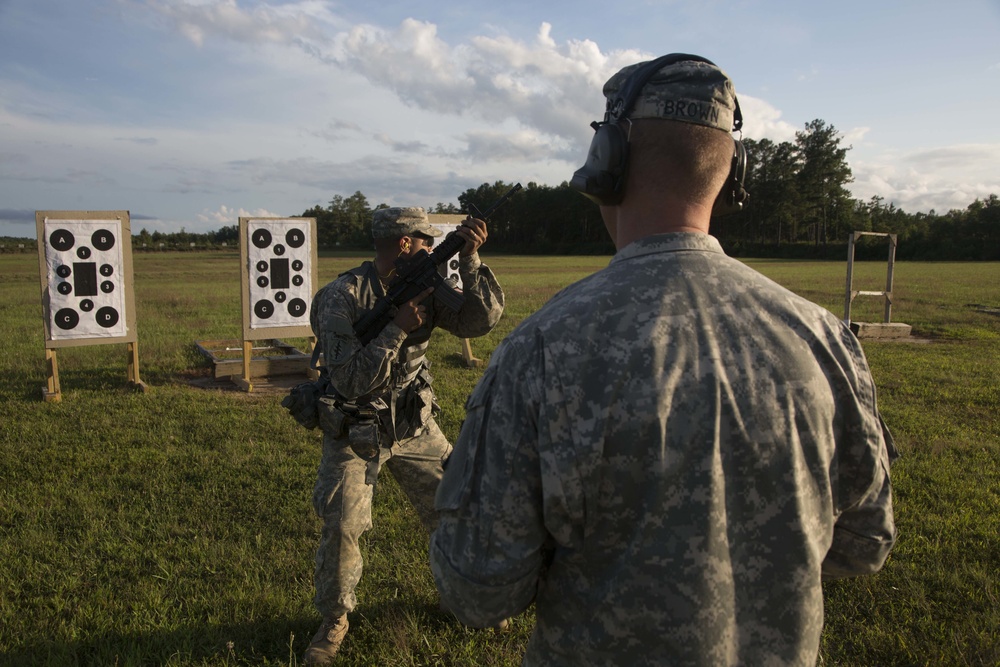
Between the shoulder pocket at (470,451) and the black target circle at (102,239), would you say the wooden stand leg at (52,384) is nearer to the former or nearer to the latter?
the black target circle at (102,239)

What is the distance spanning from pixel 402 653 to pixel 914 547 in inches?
131

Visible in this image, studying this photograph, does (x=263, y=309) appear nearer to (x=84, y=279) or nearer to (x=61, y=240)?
(x=84, y=279)

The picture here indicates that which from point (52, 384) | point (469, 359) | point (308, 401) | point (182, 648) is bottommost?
point (182, 648)

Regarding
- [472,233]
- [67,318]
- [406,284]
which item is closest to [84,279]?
[67,318]

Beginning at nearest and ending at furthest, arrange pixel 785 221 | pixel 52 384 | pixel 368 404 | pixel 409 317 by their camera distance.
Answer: pixel 409 317 < pixel 368 404 < pixel 52 384 < pixel 785 221

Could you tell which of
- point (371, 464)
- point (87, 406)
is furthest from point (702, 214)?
point (87, 406)

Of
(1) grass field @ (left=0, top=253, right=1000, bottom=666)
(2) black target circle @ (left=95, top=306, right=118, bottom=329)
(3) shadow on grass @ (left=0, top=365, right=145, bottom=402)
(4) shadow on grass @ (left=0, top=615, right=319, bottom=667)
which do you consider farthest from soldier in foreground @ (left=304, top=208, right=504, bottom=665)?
(2) black target circle @ (left=95, top=306, right=118, bottom=329)

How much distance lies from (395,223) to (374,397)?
950mm

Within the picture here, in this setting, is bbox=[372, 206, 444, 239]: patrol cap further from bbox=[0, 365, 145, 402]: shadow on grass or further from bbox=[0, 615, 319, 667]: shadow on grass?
bbox=[0, 365, 145, 402]: shadow on grass

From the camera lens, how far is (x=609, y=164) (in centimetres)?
143

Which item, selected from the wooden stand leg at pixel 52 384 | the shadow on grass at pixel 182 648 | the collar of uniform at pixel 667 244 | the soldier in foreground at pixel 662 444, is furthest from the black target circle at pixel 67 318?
the collar of uniform at pixel 667 244

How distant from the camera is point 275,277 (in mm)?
9562

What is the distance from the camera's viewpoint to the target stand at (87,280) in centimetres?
864

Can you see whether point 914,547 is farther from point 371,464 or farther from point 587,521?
point 587,521
